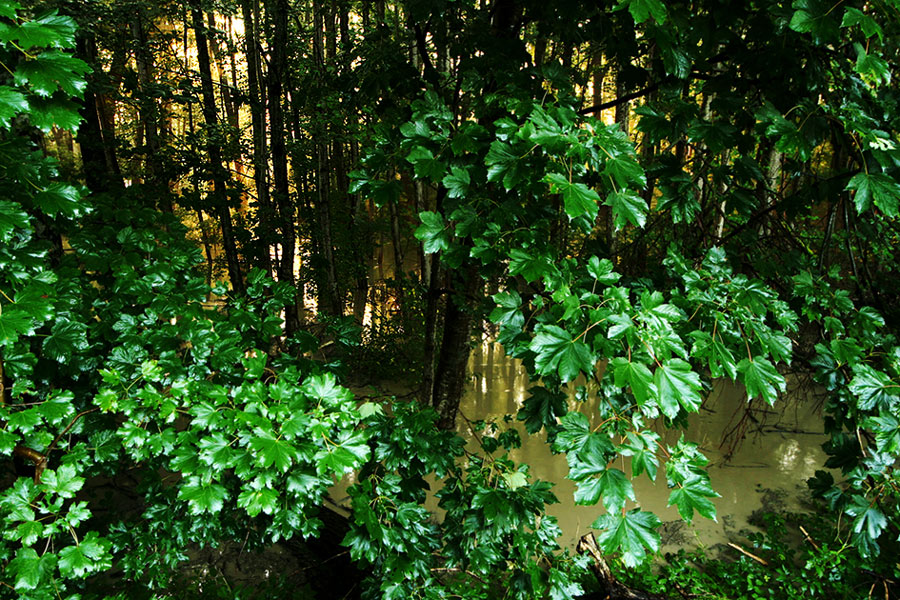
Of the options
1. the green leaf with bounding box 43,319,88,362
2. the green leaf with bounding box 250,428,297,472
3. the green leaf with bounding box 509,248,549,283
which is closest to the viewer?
the green leaf with bounding box 250,428,297,472

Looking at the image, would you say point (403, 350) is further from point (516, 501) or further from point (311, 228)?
point (516, 501)

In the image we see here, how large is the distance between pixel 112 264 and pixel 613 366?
5.44 feet

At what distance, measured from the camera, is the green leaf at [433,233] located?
166 cm

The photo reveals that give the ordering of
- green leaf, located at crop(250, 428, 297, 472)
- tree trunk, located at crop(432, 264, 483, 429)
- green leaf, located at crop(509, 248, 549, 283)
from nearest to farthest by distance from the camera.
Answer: green leaf, located at crop(250, 428, 297, 472), green leaf, located at crop(509, 248, 549, 283), tree trunk, located at crop(432, 264, 483, 429)

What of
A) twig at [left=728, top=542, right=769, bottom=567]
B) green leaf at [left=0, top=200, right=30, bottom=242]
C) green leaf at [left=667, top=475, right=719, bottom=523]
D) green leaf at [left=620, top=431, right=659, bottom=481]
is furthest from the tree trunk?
twig at [left=728, top=542, right=769, bottom=567]

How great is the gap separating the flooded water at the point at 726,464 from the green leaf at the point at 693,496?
2.55m

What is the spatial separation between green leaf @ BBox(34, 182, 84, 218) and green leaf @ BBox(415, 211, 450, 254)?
101 centimetres

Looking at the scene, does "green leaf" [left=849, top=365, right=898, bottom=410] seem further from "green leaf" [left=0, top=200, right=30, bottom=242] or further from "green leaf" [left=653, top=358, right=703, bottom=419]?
"green leaf" [left=0, top=200, right=30, bottom=242]

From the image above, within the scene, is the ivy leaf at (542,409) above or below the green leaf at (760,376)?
below

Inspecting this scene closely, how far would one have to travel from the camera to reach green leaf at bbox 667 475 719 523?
125 centimetres

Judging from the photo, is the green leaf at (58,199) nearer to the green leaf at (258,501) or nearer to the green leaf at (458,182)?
the green leaf at (258,501)

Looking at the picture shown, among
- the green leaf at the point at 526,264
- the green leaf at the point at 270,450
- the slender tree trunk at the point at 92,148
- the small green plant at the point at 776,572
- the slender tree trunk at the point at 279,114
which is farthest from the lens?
the slender tree trunk at the point at 279,114

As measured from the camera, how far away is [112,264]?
1.79 m

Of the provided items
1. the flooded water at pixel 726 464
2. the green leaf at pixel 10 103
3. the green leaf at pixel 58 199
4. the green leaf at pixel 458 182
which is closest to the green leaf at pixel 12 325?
the green leaf at pixel 58 199
